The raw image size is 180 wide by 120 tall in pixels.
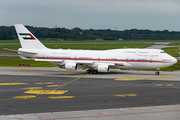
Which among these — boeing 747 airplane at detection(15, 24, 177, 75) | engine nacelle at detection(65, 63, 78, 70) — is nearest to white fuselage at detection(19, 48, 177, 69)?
boeing 747 airplane at detection(15, 24, 177, 75)

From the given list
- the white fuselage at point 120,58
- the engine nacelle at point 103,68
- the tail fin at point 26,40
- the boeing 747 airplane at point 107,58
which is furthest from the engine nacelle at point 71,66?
the tail fin at point 26,40

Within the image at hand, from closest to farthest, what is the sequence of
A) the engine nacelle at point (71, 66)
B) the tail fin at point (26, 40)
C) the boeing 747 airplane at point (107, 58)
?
the boeing 747 airplane at point (107, 58) < the engine nacelle at point (71, 66) < the tail fin at point (26, 40)

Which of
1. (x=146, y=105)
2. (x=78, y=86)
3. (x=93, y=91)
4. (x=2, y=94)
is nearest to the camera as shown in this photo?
(x=146, y=105)

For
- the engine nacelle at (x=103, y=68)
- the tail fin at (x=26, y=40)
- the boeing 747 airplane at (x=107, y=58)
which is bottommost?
the engine nacelle at (x=103, y=68)

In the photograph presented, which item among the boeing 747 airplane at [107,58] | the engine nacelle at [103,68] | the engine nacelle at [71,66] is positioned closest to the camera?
the engine nacelle at [103,68]

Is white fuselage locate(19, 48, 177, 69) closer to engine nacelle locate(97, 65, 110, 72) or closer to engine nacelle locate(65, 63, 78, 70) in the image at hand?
engine nacelle locate(97, 65, 110, 72)

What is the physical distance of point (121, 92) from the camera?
29.6 m

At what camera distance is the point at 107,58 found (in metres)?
48.0

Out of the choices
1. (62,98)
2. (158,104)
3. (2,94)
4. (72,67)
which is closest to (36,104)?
(62,98)

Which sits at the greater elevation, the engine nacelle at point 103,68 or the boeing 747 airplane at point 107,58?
the boeing 747 airplane at point 107,58

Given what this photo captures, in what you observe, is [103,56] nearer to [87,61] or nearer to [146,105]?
[87,61]

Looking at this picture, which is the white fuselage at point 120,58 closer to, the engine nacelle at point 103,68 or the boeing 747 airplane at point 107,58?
the boeing 747 airplane at point 107,58

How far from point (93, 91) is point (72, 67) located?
17041 millimetres

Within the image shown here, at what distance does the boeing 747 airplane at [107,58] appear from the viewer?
4634 cm
